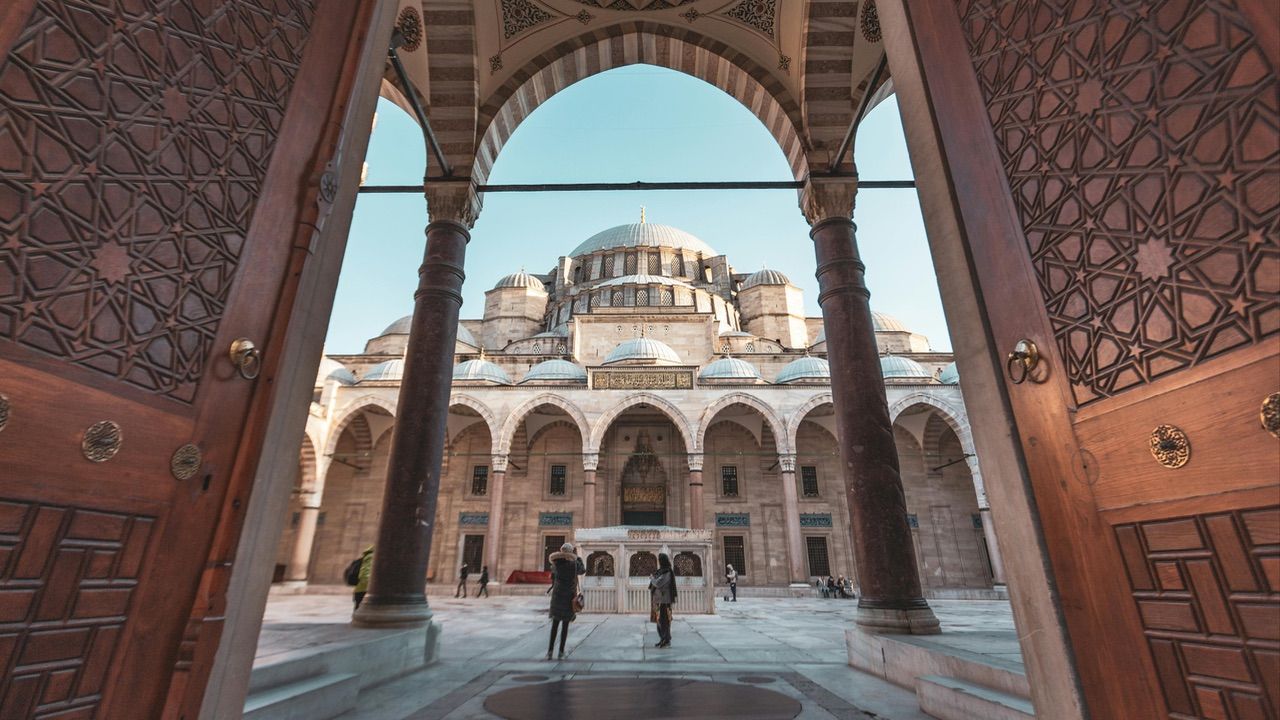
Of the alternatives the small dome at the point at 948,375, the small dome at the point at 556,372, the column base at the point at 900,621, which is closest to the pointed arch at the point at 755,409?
the small dome at the point at 556,372

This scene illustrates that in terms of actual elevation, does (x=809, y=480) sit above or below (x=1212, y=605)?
above

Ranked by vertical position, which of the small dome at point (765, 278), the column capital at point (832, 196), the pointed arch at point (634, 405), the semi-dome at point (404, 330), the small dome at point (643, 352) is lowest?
→ the column capital at point (832, 196)

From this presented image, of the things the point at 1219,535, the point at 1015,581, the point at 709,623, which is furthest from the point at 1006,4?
the point at 709,623

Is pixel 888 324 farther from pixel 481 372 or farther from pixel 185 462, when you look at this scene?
pixel 185 462

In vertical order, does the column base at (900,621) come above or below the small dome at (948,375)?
below

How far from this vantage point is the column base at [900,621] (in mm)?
4012

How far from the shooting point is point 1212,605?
1111 millimetres

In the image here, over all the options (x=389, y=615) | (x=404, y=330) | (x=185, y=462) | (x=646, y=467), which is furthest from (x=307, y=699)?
(x=404, y=330)

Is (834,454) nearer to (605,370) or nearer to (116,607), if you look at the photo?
(605,370)

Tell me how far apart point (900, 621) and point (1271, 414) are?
11.9 feet

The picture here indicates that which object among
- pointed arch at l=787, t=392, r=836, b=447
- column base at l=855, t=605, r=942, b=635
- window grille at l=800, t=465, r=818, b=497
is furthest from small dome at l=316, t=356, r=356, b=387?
column base at l=855, t=605, r=942, b=635

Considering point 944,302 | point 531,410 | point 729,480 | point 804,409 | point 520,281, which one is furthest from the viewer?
point 520,281

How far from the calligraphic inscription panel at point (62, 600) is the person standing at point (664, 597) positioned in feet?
15.2

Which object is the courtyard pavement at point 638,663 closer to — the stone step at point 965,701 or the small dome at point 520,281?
the stone step at point 965,701
